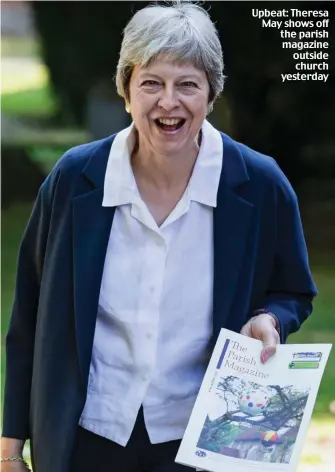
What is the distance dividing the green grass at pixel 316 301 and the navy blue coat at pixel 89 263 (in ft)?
9.45

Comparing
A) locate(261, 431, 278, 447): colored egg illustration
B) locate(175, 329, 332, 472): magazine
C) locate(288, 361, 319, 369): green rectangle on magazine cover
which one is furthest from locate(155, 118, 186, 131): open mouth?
locate(261, 431, 278, 447): colored egg illustration

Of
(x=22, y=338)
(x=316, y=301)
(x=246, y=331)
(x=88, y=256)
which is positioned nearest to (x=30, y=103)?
(x=316, y=301)

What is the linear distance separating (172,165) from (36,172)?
497 centimetres

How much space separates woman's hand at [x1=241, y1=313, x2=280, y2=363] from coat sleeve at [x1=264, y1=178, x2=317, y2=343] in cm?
5

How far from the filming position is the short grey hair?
1.97m

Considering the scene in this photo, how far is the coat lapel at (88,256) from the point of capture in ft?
6.66

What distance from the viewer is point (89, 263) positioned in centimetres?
205

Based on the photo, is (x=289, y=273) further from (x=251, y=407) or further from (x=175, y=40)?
(x=175, y=40)

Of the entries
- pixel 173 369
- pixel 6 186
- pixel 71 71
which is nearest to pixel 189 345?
pixel 173 369

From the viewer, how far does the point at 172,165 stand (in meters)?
2.09

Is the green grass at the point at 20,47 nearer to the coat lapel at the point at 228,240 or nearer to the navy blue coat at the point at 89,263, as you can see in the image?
the navy blue coat at the point at 89,263

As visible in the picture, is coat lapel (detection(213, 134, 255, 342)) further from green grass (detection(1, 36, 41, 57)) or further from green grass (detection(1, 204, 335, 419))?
green grass (detection(1, 36, 41, 57))

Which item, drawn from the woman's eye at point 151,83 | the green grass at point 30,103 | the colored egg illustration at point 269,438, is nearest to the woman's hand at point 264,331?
the colored egg illustration at point 269,438

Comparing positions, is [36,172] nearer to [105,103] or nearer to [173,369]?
[105,103]
